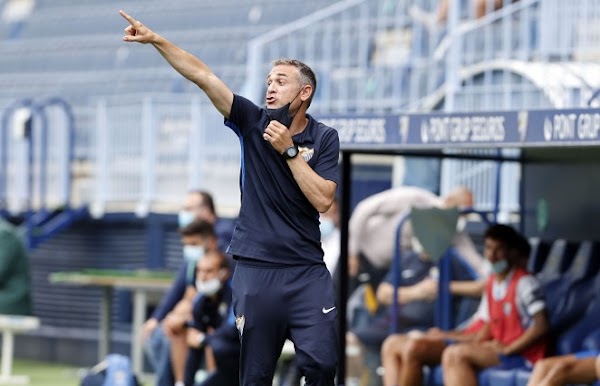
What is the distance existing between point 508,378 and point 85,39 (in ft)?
42.8

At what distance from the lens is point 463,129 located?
26.2ft

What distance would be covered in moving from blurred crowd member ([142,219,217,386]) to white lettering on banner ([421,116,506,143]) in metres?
2.31

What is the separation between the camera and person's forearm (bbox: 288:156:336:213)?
6.03 meters

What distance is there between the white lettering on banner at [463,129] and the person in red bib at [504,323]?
1329 mm

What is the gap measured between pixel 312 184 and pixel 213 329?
13.5ft

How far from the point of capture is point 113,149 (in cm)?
1580

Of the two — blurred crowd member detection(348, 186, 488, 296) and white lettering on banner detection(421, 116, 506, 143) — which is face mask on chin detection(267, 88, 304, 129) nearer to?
white lettering on banner detection(421, 116, 506, 143)

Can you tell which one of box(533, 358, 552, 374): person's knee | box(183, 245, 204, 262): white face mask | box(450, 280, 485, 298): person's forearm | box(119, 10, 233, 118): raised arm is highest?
box(119, 10, 233, 118): raised arm

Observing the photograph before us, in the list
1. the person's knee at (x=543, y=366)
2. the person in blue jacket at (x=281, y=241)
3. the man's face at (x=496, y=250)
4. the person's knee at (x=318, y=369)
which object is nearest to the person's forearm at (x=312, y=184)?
the person in blue jacket at (x=281, y=241)

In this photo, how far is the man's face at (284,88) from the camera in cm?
621

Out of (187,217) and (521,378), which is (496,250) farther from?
(187,217)

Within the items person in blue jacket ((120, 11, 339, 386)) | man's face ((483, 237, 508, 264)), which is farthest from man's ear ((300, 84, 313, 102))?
man's face ((483, 237, 508, 264))

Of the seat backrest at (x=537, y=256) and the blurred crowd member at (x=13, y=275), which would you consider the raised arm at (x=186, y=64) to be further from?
the blurred crowd member at (x=13, y=275)

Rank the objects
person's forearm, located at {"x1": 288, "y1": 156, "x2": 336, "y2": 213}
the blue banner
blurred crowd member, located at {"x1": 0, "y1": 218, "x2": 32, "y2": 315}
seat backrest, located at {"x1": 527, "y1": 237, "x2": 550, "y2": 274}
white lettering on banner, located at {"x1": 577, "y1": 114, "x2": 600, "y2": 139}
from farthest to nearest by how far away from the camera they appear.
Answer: blurred crowd member, located at {"x1": 0, "y1": 218, "x2": 32, "y2": 315}, seat backrest, located at {"x1": 527, "y1": 237, "x2": 550, "y2": 274}, the blue banner, white lettering on banner, located at {"x1": 577, "y1": 114, "x2": 600, "y2": 139}, person's forearm, located at {"x1": 288, "y1": 156, "x2": 336, "y2": 213}
